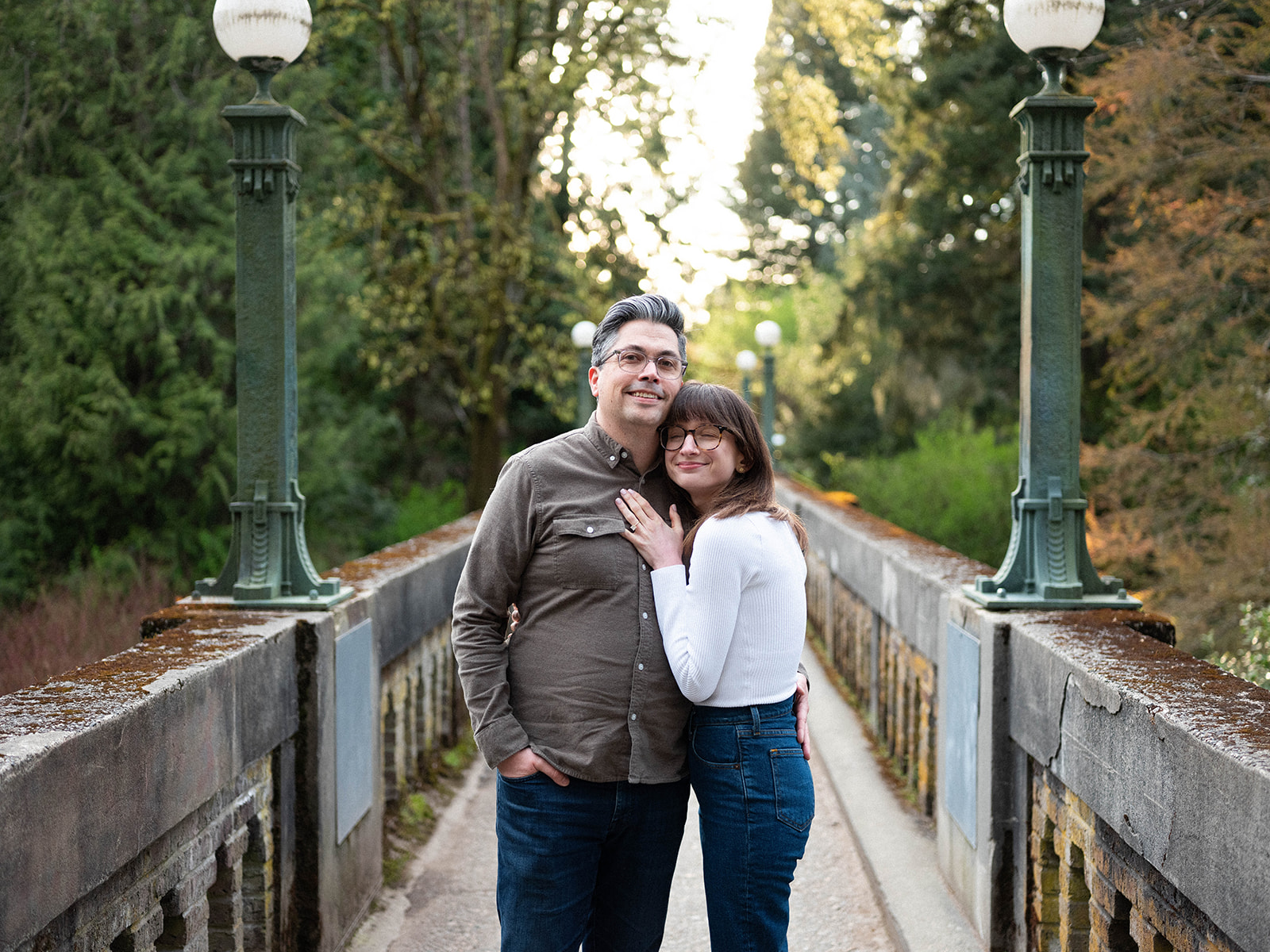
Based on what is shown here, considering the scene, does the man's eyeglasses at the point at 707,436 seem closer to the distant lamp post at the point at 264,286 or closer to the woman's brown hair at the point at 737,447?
the woman's brown hair at the point at 737,447

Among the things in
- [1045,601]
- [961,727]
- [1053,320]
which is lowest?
[961,727]

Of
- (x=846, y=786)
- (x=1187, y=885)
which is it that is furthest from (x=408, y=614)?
(x=1187, y=885)

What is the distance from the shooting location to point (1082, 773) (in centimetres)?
323

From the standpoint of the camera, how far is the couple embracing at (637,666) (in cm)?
277

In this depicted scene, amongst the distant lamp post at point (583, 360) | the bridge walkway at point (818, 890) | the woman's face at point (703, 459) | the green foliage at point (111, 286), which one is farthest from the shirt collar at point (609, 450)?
the distant lamp post at point (583, 360)

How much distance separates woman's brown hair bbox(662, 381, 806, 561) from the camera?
2865 mm

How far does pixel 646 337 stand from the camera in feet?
9.57

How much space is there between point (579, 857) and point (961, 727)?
2.06 m

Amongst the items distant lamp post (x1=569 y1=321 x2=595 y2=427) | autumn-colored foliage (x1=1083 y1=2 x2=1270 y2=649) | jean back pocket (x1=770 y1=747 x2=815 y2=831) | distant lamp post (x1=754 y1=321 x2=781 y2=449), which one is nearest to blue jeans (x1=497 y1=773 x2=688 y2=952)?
jean back pocket (x1=770 y1=747 x2=815 y2=831)

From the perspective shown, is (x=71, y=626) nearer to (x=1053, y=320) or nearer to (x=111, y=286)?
(x=111, y=286)

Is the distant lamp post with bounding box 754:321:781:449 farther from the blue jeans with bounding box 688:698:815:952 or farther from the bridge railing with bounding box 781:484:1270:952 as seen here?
the blue jeans with bounding box 688:698:815:952

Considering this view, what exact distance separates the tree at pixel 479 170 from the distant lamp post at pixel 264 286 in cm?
1178

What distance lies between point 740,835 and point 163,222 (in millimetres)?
12712

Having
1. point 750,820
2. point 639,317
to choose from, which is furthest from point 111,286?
point 750,820
